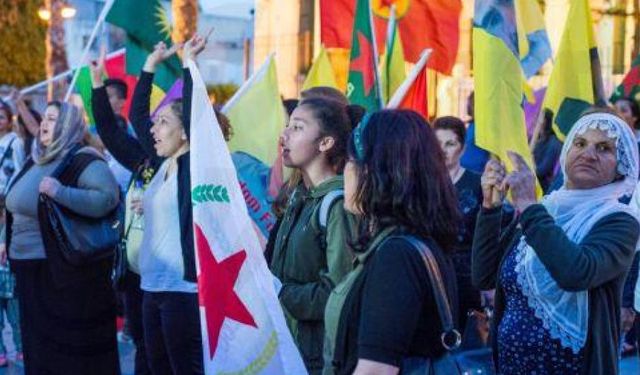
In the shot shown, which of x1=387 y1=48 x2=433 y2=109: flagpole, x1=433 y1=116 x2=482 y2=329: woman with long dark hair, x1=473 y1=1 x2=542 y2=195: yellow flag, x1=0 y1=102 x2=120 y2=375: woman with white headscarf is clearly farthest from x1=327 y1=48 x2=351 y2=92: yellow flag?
x1=473 y1=1 x2=542 y2=195: yellow flag

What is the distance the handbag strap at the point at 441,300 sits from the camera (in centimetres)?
284

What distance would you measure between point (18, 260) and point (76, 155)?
0.72 meters

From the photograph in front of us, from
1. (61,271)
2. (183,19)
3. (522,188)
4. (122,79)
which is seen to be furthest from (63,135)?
(183,19)

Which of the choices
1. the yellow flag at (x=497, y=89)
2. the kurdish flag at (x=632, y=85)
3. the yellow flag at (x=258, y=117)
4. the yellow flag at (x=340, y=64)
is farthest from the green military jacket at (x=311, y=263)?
the yellow flag at (x=340, y=64)

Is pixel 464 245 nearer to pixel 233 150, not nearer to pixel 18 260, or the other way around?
pixel 233 150

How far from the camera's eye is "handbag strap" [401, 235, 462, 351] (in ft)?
9.31

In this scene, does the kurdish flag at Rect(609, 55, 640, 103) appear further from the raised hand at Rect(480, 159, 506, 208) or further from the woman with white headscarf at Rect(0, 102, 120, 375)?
the raised hand at Rect(480, 159, 506, 208)

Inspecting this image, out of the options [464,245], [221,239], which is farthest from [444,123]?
[221,239]

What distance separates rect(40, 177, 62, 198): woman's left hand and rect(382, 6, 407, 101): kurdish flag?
232 centimetres

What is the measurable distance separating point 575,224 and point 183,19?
40.6 ft

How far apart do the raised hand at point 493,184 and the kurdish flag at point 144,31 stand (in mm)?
4307

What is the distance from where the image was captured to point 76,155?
244 inches

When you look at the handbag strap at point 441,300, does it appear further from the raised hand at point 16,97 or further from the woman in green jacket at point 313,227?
the raised hand at point 16,97

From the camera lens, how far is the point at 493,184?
354cm
